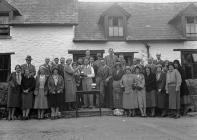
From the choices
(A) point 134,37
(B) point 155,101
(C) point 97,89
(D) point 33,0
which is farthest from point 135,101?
(D) point 33,0

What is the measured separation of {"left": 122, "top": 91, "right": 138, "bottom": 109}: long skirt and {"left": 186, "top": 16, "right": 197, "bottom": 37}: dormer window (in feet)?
29.7

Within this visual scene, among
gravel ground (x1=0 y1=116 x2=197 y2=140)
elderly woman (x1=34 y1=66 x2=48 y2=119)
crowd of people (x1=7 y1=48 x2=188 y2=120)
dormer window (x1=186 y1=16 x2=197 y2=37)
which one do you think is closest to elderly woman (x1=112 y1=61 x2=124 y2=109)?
crowd of people (x1=7 y1=48 x2=188 y2=120)

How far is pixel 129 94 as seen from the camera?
1252cm

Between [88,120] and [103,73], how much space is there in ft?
8.13

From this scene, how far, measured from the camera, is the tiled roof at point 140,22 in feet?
63.8

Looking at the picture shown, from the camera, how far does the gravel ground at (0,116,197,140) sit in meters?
8.66

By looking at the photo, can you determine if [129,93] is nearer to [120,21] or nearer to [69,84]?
[69,84]

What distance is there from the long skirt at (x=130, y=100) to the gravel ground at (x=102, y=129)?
677 millimetres

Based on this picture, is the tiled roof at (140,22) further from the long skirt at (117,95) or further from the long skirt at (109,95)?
the long skirt at (117,95)

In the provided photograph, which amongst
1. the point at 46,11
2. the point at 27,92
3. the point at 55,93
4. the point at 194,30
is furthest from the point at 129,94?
the point at 194,30

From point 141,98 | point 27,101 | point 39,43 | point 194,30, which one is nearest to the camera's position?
point 27,101

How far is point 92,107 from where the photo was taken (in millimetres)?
13258

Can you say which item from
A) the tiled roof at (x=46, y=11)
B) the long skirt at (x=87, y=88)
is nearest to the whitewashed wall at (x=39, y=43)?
the tiled roof at (x=46, y=11)

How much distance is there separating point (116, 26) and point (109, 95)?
757 centimetres
